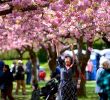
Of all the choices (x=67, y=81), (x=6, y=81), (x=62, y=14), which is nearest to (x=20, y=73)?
(x=6, y=81)

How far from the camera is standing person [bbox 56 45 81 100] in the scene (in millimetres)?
12094

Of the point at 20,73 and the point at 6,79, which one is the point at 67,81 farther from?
the point at 20,73

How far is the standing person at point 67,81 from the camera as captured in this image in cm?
1209

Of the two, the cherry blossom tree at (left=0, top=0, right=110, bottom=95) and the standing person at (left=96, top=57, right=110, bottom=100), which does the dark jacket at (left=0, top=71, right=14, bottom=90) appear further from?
the standing person at (left=96, top=57, right=110, bottom=100)

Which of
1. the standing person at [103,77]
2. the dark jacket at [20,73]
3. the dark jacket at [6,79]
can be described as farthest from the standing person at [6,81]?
the dark jacket at [20,73]

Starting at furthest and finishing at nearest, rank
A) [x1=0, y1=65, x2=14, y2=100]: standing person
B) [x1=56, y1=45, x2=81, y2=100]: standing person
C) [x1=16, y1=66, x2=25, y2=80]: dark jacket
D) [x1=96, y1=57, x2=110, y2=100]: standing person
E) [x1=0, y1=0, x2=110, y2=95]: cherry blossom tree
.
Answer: [x1=16, y1=66, x2=25, y2=80]: dark jacket → [x1=0, y1=65, x2=14, y2=100]: standing person → [x1=96, y1=57, x2=110, y2=100]: standing person → [x1=56, y1=45, x2=81, y2=100]: standing person → [x1=0, y1=0, x2=110, y2=95]: cherry blossom tree

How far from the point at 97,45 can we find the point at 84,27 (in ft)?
150

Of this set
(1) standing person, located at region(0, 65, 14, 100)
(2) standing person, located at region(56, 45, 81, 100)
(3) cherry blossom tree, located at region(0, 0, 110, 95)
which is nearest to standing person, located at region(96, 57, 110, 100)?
(2) standing person, located at region(56, 45, 81, 100)

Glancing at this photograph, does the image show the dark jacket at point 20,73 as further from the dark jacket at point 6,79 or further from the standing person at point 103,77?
the standing person at point 103,77

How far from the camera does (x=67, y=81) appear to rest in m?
12.3

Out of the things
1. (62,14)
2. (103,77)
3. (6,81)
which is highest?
(62,14)

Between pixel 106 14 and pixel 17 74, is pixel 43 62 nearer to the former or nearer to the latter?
pixel 17 74

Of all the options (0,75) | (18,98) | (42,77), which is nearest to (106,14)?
(0,75)

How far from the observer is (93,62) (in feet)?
129
